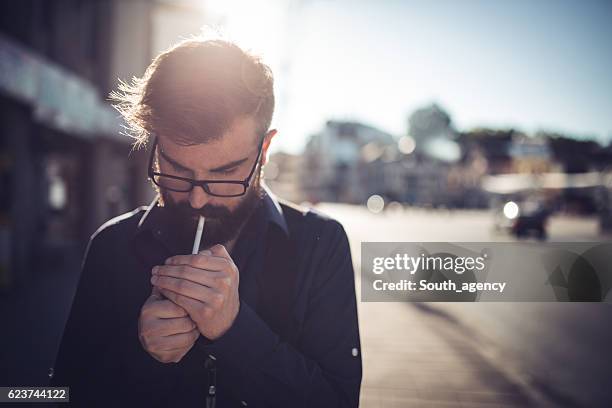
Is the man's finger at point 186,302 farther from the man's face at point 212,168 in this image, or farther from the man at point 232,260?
the man's face at point 212,168

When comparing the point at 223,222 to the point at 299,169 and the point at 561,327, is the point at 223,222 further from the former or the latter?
the point at 299,169

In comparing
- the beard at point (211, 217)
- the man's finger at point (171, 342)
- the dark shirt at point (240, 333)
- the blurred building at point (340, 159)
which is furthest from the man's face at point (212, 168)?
the blurred building at point (340, 159)

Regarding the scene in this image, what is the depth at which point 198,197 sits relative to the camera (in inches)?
55.9

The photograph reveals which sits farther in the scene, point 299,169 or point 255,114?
point 299,169

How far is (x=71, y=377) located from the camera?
143 centimetres

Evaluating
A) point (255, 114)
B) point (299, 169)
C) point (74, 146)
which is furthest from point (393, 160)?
point (255, 114)

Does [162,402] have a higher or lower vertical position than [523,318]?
higher

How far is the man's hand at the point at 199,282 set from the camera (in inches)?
39.2

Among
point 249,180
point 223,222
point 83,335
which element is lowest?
point 83,335

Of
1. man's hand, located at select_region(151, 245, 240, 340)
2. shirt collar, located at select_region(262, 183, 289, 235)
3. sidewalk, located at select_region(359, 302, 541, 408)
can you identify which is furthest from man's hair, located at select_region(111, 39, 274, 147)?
sidewalk, located at select_region(359, 302, 541, 408)

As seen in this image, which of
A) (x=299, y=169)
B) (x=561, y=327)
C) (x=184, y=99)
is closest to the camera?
(x=184, y=99)

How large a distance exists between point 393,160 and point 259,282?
207 feet

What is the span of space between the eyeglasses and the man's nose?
0.5 inches

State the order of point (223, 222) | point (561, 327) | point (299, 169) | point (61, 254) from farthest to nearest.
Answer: point (299, 169) < point (61, 254) < point (561, 327) < point (223, 222)
